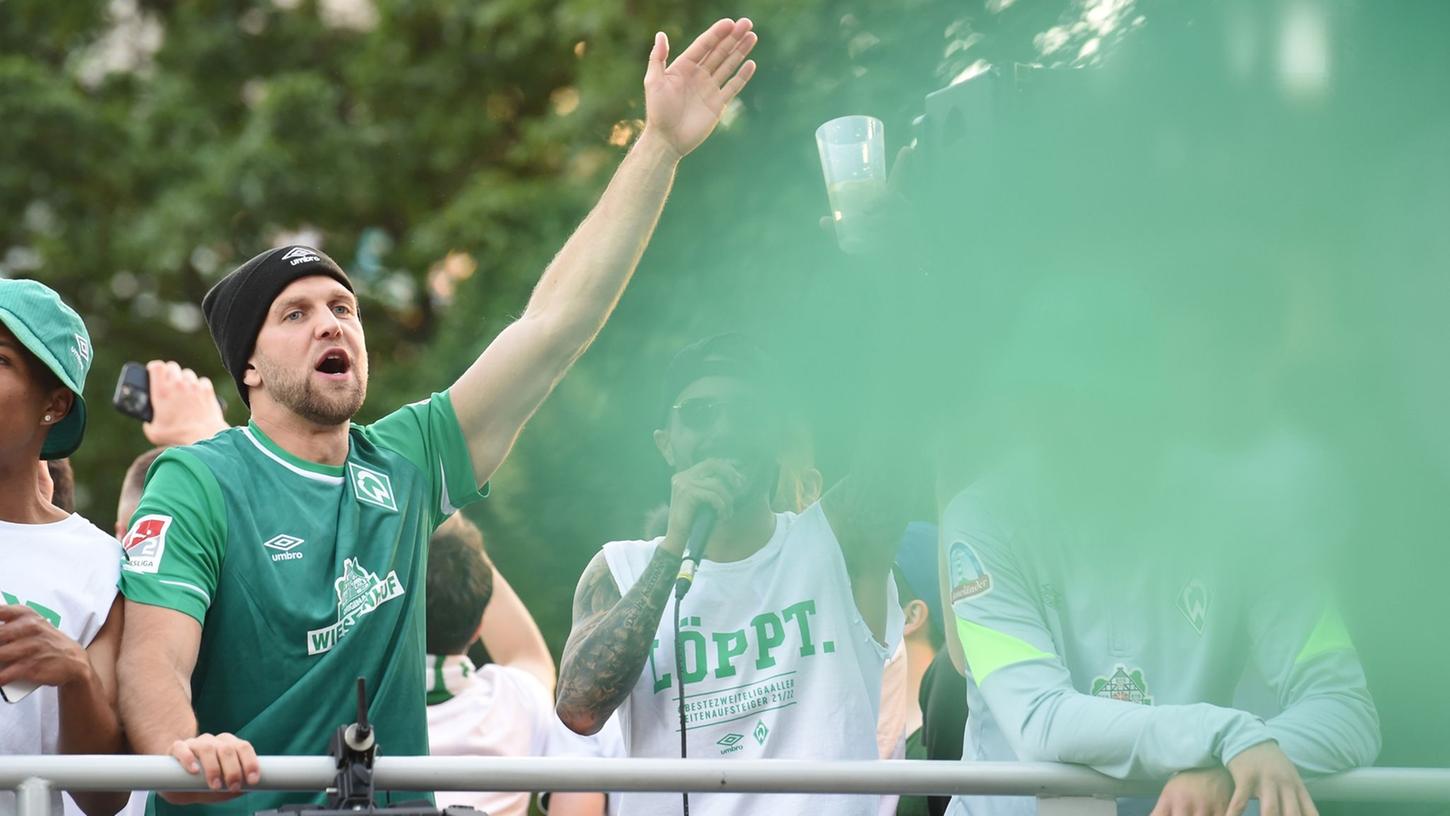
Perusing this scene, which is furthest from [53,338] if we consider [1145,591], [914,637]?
[914,637]

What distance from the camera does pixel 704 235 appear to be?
6.71 meters

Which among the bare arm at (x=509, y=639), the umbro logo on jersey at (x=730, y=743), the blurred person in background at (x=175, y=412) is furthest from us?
the bare arm at (x=509, y=639)

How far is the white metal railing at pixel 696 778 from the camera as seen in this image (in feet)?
7.84

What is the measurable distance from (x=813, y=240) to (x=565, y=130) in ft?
7.38

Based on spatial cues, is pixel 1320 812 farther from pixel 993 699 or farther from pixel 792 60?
pixel 792 60

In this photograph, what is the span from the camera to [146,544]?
2.77 metres

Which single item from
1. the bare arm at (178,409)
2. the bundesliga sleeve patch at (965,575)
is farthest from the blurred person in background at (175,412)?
the bundesliga sleeve patch at (965,575)

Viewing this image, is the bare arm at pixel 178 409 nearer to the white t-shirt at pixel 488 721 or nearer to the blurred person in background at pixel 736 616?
the white t-shirt at pixel 488 721

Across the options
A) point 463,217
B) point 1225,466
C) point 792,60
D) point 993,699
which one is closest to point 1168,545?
point 1225,466

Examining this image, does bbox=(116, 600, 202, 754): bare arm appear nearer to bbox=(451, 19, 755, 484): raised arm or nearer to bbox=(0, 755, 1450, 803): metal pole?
bbox=(0, 755, 1450, 803): metal pole

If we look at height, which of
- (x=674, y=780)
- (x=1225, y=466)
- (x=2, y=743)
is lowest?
(x=674, y=780)

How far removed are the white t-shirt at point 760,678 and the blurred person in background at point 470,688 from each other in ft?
2.54

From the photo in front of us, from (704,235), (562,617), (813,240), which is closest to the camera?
(813,240)

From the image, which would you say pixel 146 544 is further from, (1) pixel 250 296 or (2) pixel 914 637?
(2) pixel 914 637
